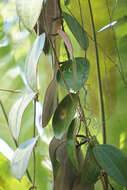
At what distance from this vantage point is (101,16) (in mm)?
634

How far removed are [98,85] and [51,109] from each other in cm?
18

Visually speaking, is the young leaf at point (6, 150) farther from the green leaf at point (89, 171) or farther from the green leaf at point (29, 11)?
the green leaf at point (29, 11)

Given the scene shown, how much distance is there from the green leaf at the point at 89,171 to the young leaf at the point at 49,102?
0.09 meters

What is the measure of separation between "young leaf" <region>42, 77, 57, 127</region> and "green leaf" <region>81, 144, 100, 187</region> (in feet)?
0.28

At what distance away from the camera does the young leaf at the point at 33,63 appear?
14.6 inches

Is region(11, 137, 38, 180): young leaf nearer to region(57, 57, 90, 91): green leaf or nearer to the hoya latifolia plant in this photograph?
the hoya latifolia plant

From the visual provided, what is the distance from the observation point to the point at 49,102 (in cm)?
46

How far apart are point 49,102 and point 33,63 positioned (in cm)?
8

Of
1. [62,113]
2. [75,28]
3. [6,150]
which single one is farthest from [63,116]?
[6,150]

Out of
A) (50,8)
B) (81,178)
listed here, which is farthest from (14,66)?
(81,178)

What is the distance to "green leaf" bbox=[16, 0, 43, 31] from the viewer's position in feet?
1.22

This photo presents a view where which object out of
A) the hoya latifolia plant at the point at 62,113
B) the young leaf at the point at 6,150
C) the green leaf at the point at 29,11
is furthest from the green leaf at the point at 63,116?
the young leaf at the point at 6,150

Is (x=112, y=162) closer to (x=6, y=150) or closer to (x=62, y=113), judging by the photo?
(x=62, y=113)

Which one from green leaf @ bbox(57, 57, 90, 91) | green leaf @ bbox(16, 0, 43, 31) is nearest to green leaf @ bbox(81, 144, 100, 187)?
green leaf @ bbox(57, 57, 90, 91)
